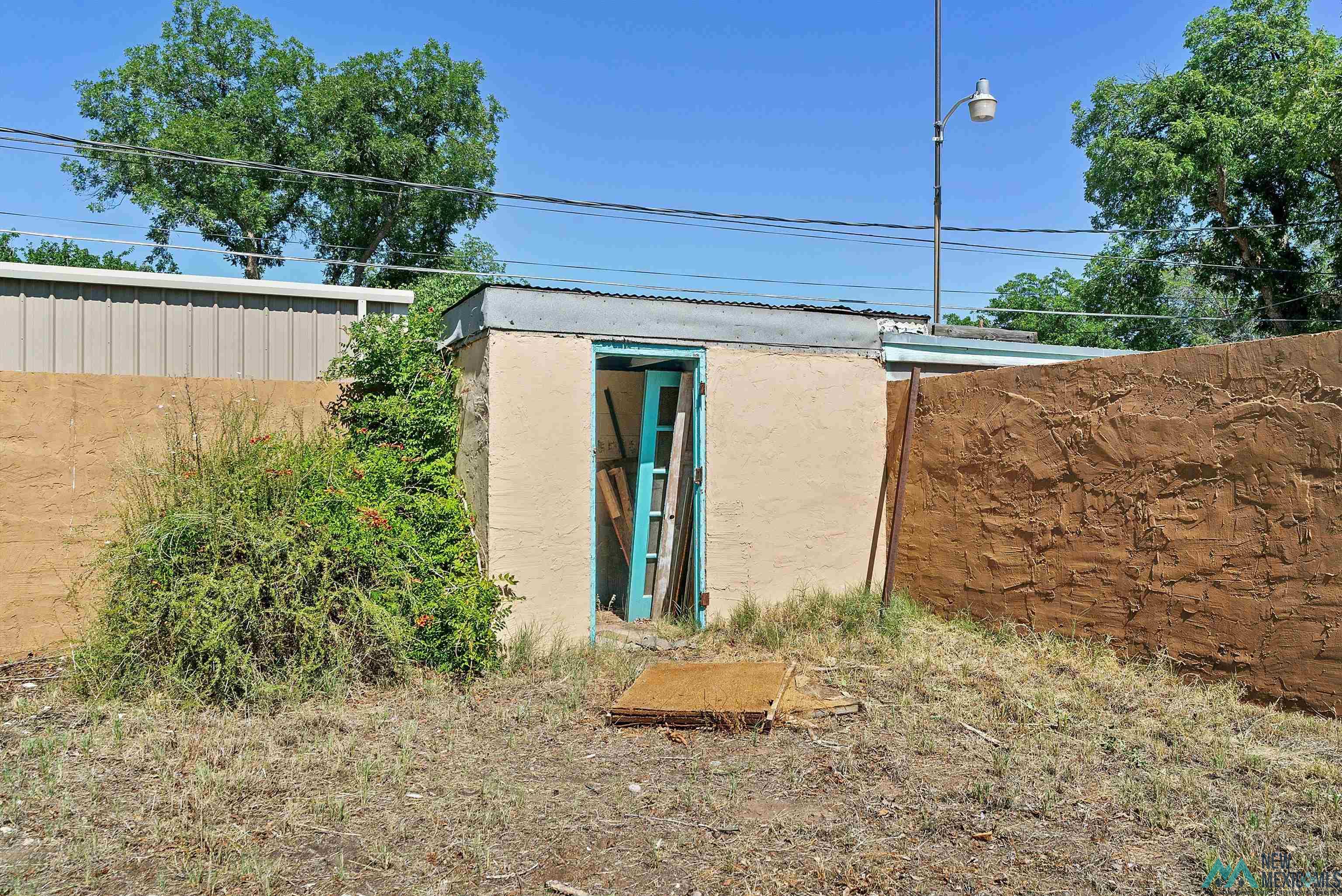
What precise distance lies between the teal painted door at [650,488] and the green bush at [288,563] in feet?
5.89

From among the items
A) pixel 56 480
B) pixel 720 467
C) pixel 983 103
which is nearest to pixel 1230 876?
pixel 720 467

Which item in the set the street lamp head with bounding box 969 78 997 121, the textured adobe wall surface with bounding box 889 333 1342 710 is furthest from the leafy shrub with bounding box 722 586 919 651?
the street lamp head with bounding box 969 78 997 121

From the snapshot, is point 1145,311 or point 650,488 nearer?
point 650,488

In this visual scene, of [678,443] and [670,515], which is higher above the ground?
[678,443]

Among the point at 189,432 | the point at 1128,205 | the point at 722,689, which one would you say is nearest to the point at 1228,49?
the point at 1128,205

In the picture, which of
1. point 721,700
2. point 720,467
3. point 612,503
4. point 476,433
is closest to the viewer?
point 721,700

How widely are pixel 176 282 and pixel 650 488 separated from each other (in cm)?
441

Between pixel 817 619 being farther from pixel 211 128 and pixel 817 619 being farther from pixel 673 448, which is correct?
pixel 211 128

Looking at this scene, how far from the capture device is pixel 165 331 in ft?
23.9

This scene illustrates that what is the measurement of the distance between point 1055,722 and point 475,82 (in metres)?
22.0

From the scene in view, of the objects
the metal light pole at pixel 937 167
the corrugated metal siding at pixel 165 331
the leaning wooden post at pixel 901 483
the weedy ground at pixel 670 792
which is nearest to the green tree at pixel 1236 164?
the metal light pole at pixel 937 167

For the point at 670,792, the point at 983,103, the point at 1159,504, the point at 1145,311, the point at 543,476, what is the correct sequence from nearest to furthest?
1. the point at 670,792
2. the point at 1159,504
3. the point at 543,476
4. the point at 983,103
5. the point at 1145,311

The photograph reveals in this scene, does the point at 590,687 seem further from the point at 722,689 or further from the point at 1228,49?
the point at 1228,49

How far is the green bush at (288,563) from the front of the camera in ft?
16.4
